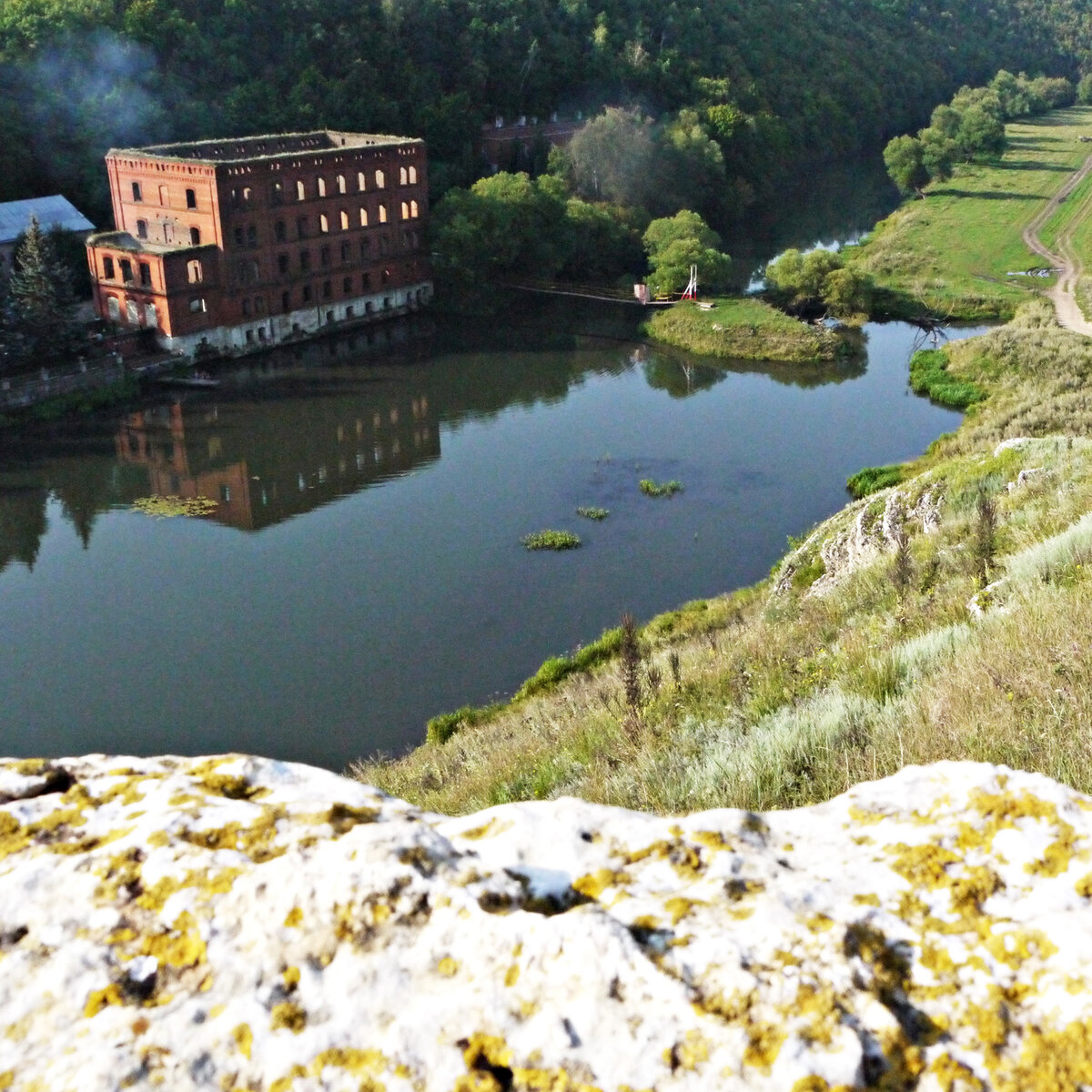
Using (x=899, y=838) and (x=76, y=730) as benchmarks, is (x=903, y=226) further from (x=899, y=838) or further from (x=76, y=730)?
(x=899, y=838)

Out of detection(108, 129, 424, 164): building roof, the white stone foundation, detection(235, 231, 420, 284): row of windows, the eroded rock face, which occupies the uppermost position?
detection(108, 129, 424, 164): building roof

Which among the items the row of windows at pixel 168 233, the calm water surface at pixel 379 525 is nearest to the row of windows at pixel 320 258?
the row of windows at pixel 168 233

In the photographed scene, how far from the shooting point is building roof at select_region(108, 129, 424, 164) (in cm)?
4178

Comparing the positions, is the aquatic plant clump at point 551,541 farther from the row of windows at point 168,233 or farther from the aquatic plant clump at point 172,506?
the row of windows at point 168,233

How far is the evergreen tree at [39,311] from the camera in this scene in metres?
34.9

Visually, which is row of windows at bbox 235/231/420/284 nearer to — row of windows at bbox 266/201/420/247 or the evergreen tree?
row of windows at bbox 266/201/420/247

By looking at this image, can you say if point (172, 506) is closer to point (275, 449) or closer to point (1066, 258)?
point (275, 449)

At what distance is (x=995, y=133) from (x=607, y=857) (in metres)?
83.5

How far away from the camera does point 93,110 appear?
4812 cm

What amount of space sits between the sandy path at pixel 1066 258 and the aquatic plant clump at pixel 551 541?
22.4 meters

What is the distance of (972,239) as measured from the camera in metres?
57.3

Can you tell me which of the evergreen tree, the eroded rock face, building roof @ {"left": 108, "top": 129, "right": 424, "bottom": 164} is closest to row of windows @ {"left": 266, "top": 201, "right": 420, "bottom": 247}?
building roof @ {"left": 108, "top": 129, "right": 424, "bottom": 164}

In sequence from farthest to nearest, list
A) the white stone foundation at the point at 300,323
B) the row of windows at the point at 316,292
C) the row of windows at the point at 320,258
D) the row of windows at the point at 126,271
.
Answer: the row of windows at the point at 316,292 < the row of windows at the point at 320,258 < the white stone foundation at the point at 300,323 < the row of windows at the point at 126,271

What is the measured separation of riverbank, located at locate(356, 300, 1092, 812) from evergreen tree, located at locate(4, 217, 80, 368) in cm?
2436
